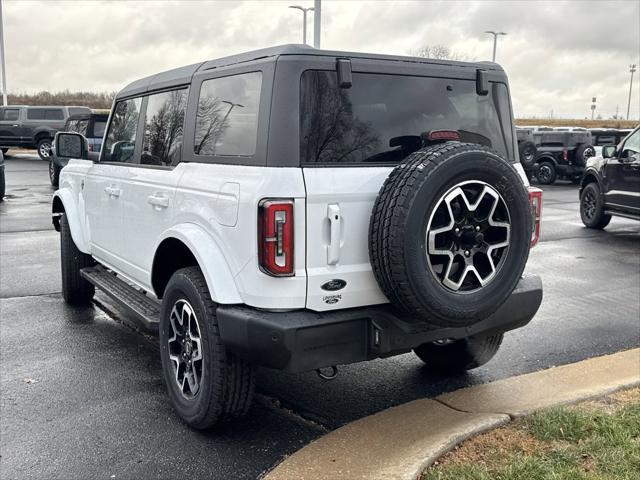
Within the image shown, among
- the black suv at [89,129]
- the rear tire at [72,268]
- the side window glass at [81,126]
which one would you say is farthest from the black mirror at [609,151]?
the side window glass at [81,126]

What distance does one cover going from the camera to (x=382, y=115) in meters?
3.63

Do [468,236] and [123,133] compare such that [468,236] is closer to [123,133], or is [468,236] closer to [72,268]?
[123,133]

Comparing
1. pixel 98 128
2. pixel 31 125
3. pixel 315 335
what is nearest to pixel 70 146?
pixel 315 335

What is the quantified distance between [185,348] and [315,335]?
1.01 m

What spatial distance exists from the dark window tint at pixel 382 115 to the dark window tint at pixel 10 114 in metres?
27.0

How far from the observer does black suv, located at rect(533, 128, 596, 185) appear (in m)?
21.6

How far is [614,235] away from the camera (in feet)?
37.9

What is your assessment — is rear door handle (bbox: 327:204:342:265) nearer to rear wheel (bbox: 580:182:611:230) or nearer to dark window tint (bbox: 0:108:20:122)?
rear wheel (bbox: 580:182:611:230)

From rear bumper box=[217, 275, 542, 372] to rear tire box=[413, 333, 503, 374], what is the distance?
3.44 feet

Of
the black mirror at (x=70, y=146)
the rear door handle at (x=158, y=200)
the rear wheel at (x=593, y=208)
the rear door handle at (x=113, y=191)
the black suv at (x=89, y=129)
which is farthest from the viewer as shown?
the black suv at (x=89, y=129)

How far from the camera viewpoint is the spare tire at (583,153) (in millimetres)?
21359

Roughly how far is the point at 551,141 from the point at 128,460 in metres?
20.7

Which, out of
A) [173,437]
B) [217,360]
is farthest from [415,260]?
[173,437]

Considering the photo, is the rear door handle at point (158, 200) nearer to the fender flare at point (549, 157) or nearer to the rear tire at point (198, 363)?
the rear tire at point (198, 363)
